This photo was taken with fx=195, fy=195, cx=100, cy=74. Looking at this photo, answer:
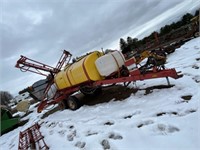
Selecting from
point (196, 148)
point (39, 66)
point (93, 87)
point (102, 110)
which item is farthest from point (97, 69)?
point (196, 148)

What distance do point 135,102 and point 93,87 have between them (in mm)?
2505

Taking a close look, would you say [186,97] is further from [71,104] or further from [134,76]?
[71,104]

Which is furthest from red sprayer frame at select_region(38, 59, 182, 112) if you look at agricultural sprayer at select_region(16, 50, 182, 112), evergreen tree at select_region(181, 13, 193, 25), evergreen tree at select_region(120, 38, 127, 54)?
evergreen tree at select_region(181, 13, 193, 25)

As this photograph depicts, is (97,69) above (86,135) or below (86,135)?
above

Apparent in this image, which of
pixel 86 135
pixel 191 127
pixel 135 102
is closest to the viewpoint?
pixel 191 127

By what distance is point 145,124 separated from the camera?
4547 mm

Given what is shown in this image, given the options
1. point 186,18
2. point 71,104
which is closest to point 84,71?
point 71,104

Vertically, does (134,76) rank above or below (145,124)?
above

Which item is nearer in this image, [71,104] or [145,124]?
[145,124]

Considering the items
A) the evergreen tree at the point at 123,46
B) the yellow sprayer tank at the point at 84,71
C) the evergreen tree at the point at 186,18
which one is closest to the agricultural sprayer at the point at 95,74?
the yellow sprayer tank at the point at 84,71

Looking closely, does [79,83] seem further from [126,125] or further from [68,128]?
[126,125]

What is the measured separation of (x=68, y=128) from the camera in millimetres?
6742

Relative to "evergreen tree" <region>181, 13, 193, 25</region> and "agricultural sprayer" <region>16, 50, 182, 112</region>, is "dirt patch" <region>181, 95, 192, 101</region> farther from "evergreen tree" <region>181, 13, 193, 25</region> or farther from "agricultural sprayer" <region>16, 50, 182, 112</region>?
"evergreen tree" <region>181, 13, 193, 25</region>

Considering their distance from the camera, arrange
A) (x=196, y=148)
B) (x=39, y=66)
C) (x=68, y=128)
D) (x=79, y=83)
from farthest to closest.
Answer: (x=39, y=66) < (x=79, y=83) < (x=68, y=128) < (x=196, y=148)
